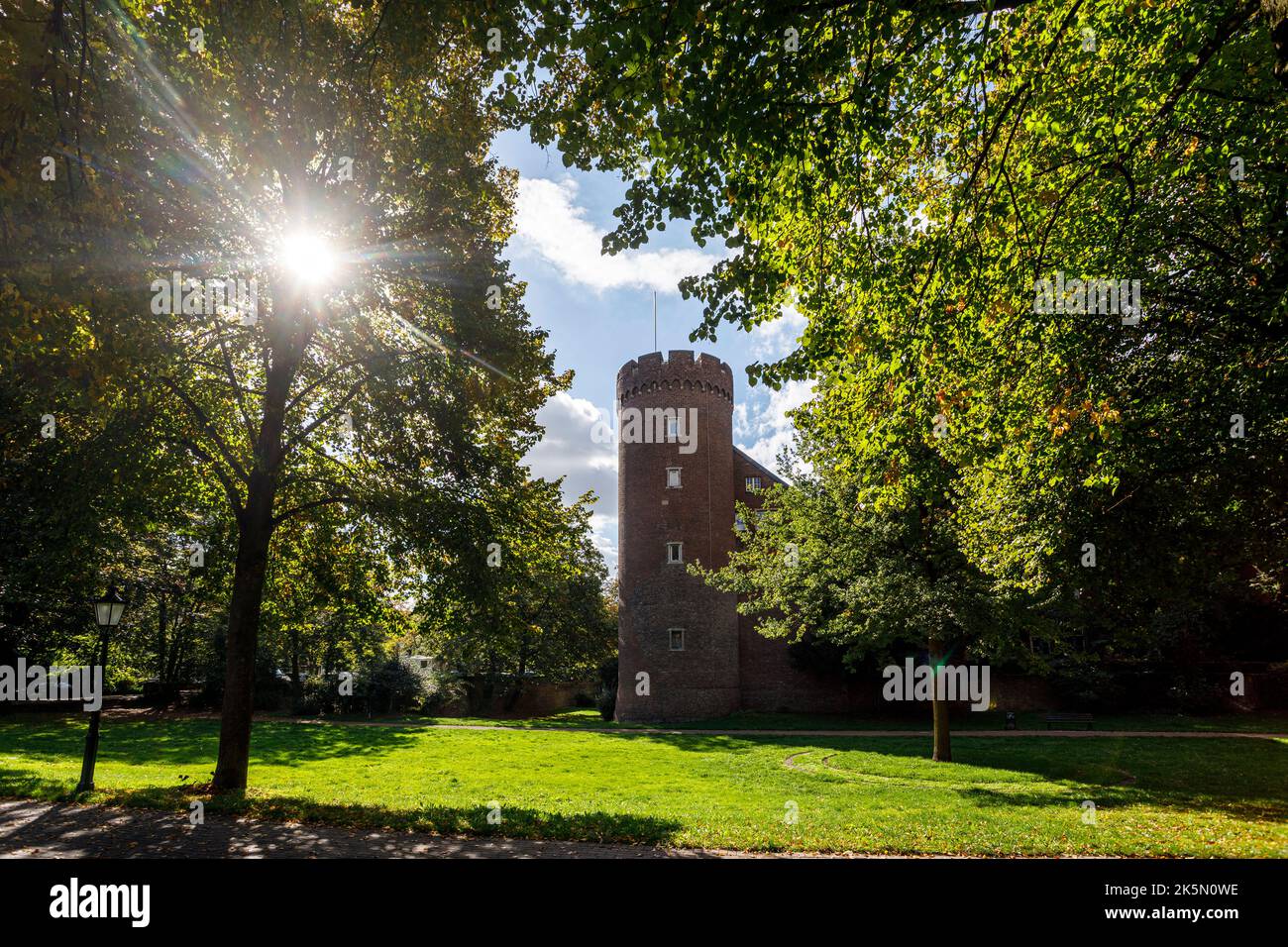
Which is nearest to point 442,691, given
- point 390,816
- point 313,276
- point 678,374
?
point 678,374

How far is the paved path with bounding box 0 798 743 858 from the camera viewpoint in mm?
7625

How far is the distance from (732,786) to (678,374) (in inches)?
992

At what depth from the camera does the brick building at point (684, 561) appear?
3416cm

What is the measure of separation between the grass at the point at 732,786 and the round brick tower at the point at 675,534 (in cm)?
778

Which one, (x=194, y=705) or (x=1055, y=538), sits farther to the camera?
(x=194, y=705)

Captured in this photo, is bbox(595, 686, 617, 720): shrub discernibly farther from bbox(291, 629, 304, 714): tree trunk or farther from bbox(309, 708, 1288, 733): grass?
bbox(291, 629, 304, 714): tree trunk

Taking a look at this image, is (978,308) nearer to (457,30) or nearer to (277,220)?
(457,30)

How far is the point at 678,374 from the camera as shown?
36.8m

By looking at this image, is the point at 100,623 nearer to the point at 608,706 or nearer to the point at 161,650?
the point at 608,706

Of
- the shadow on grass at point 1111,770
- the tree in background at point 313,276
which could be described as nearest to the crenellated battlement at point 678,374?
the shadow on grass at point 1111,770

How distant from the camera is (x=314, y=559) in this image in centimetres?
1443

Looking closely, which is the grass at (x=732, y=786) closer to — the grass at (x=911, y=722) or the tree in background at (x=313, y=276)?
the tree in background at (x=313, y=276)
